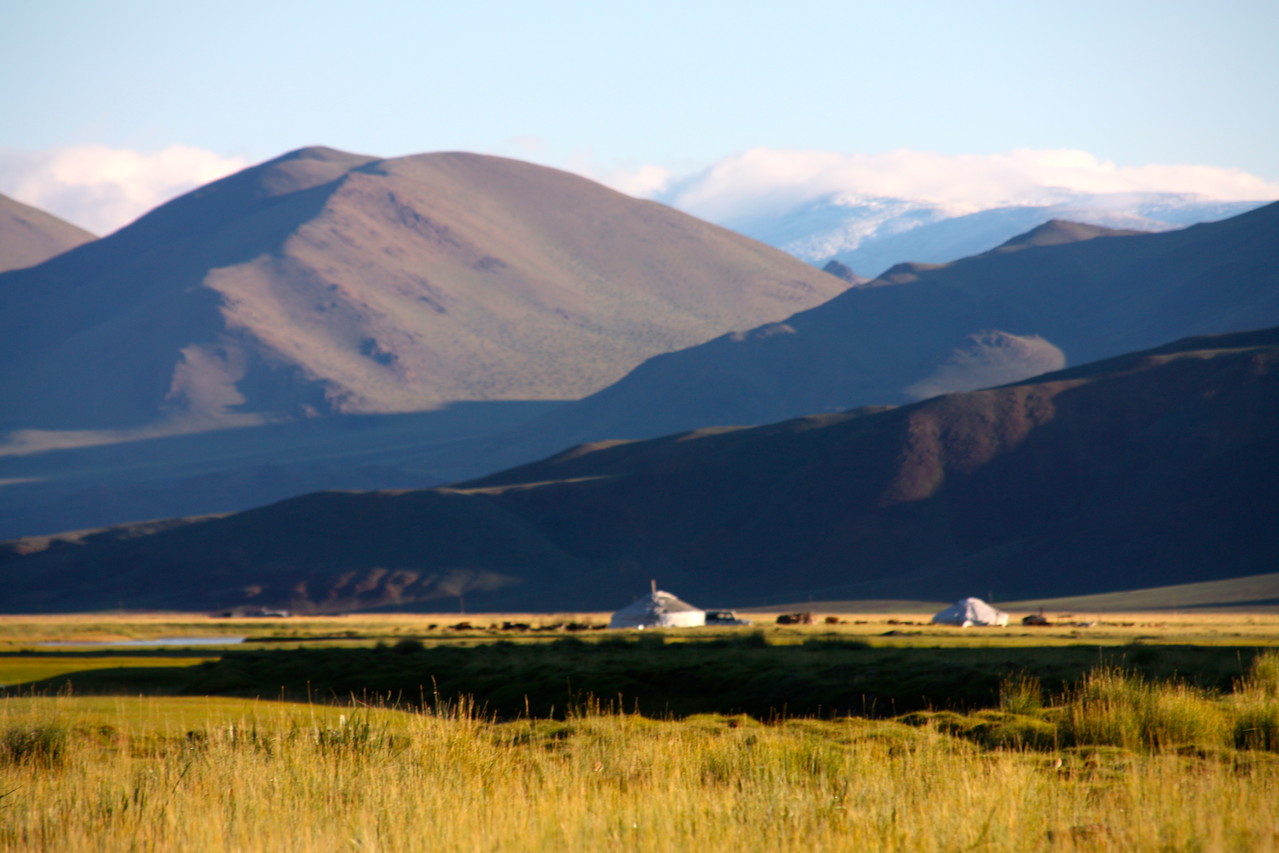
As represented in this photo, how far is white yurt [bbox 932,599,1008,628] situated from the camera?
69.6m

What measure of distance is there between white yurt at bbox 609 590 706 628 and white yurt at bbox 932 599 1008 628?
12.9 metres

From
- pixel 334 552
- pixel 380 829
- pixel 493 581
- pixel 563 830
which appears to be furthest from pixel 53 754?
pixel 334 552

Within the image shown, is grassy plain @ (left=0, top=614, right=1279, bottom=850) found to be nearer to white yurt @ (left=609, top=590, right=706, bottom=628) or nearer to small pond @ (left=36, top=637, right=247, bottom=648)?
small pond @ (left=36, top=637, right=247, bottom=648)

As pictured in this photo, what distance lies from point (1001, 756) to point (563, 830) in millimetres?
5733

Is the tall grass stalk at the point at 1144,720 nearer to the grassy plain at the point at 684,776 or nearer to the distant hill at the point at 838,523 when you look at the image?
the grassy plain at the point at 684,776

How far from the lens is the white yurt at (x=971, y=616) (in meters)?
69.6

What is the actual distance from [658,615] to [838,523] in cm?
5150

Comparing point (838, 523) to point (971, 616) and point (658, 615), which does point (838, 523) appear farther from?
point (658, 615)

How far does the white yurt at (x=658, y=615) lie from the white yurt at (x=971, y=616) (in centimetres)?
1295

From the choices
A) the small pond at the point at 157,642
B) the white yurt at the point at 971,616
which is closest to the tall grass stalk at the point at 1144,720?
the white yurt at the point at 971,616

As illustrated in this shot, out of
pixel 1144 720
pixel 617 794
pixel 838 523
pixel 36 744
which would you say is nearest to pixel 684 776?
pixel 617 794

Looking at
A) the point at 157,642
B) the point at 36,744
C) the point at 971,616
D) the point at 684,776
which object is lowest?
the point at 971,616

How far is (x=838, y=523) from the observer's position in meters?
119

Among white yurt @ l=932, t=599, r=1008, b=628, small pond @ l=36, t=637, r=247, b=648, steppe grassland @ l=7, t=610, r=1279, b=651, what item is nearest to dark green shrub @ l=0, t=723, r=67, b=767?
steppe grassland @ l=7, t=610, r=1279, b=651
